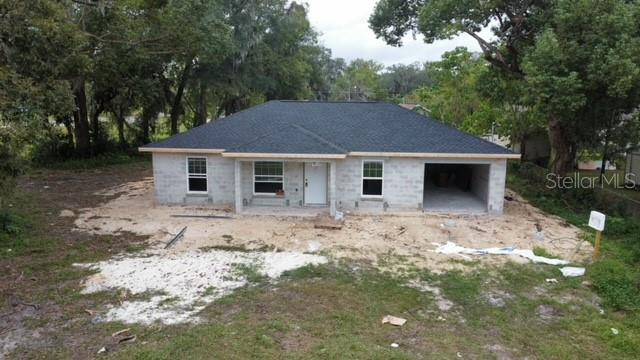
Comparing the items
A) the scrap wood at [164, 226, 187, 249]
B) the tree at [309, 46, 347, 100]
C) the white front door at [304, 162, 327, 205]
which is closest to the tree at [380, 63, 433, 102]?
the tree at [309, 46, 347, 100]

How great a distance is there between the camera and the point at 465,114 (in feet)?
95.0

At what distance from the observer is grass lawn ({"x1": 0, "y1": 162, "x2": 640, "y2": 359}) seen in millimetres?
7504

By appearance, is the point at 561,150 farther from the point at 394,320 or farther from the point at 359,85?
the point at 359,85

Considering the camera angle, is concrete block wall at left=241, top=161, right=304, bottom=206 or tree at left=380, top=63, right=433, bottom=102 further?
tree at left=380, top=63, right=433, bottom=102

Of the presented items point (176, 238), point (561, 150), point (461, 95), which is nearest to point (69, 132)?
point (176, 238)

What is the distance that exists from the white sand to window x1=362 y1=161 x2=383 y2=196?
204 inches

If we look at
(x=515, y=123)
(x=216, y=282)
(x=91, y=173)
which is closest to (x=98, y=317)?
(x=216, y=282)

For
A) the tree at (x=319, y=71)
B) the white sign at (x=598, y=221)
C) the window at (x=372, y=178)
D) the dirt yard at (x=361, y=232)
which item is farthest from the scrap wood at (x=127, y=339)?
the tree at (x=319, y=71)

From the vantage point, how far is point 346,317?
8.62 meters

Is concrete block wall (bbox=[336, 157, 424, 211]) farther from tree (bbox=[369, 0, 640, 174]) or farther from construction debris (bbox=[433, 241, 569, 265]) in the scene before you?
tree (bbox=[369, 0, 640, 174])

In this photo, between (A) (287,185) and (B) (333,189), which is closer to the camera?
(B) (333,189)

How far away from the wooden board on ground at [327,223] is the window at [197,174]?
4.92 metres

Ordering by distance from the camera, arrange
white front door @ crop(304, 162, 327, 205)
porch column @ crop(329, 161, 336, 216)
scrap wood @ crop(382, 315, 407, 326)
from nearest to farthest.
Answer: scrap wood @ crop(382, 315, 407, 326), porch column @ crop(329, 161, 336, 216), white front door @ crop(304, 162, 327, 205)

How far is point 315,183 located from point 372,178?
2.11m
